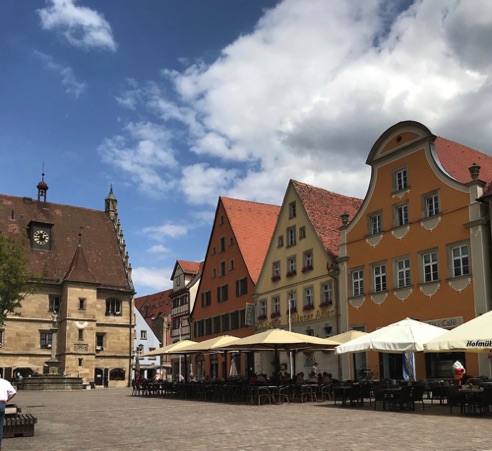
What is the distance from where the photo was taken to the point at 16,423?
43.7 feet

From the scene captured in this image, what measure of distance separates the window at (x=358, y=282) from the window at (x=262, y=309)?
961cm

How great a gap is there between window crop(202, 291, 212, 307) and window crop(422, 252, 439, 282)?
80.1 ft

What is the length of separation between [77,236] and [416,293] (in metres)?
42.1

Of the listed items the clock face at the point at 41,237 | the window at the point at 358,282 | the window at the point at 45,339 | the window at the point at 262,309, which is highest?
the clock face at the point at 41,237

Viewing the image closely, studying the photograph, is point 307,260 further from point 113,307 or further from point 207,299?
point 113,307

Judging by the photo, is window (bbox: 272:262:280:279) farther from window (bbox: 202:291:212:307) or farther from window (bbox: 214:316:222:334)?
window (bbox: 202:291:212:307)

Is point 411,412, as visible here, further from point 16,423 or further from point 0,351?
point 0,351

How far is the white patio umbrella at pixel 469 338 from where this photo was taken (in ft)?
54.7

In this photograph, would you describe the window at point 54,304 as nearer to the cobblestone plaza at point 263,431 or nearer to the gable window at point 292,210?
the gable window at point 292,210

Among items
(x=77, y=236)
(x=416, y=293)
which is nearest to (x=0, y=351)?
(x=77, y=236)

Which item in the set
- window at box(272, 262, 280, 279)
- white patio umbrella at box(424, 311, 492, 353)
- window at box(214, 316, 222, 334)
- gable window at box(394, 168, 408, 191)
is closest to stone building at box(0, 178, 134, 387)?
window at box(214, 316, 222, 334)

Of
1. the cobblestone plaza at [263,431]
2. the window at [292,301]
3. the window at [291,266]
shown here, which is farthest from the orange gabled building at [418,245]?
the cobblestone plaza at [263,431]

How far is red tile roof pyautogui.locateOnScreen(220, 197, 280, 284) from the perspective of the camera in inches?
1836

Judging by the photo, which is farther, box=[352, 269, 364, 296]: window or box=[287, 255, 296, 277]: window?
box=[287, 255, 296, 277]: window
